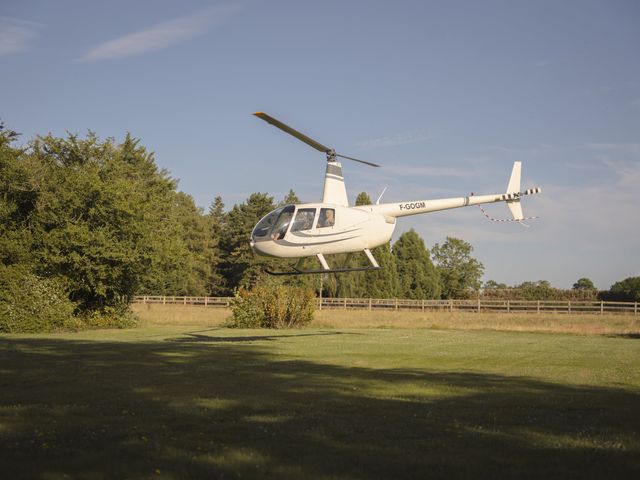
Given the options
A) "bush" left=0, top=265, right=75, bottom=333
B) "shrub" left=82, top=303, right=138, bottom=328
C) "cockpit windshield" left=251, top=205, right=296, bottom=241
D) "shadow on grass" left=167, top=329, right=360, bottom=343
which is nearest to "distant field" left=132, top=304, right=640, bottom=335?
"shrub" left=82, top=303, right=138, bottom=328

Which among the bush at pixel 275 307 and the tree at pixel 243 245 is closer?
the bush at pixel 275 307

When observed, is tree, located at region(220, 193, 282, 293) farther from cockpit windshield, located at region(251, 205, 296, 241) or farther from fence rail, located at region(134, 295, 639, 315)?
cockpit windshield, located at region(251, 205, 296, 241)

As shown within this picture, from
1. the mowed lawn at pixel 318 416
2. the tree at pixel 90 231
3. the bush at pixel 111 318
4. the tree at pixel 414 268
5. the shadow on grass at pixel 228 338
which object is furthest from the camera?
the tree at pixel 414 268

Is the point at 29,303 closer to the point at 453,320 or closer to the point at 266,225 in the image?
the point at 266,225

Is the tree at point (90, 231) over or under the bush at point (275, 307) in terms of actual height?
over

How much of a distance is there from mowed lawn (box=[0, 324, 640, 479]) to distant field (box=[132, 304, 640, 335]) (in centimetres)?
1932

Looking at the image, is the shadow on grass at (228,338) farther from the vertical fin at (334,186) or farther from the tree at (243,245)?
the tree at (243,245)

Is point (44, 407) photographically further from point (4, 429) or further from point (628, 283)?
point (628, 283)

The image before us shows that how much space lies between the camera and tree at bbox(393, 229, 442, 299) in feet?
246

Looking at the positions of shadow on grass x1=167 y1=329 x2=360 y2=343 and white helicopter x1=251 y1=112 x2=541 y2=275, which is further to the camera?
shadow on grass x1=167 y1=329 x2=360 y2=343

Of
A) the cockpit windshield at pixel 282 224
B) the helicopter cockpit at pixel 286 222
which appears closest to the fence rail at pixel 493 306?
the helicopter cockpit at pixel 286 222

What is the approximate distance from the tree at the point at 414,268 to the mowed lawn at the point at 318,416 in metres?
53.8

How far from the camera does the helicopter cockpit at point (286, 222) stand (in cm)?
2197

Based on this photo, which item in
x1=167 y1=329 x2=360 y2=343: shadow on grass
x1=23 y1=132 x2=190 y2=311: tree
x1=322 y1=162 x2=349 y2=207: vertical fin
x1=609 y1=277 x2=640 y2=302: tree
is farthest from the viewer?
x1=609 y1=277 x2=640 y2=302: tree
